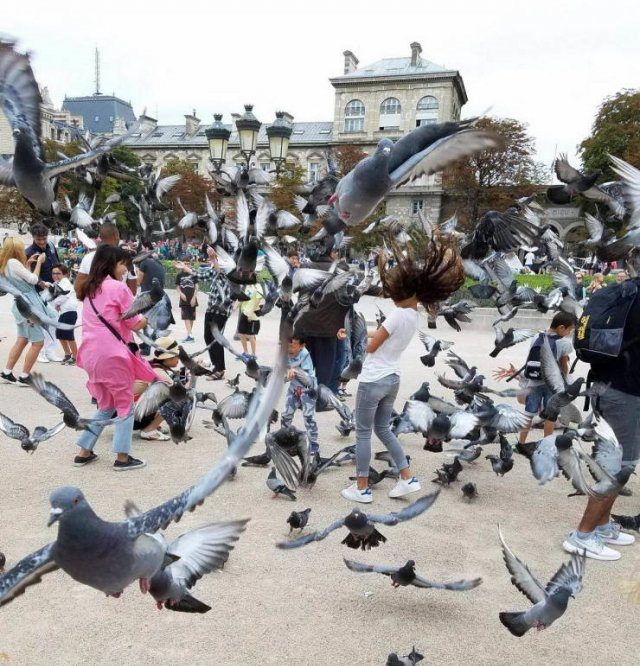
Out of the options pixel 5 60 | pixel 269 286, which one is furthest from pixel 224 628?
pixel 269 286

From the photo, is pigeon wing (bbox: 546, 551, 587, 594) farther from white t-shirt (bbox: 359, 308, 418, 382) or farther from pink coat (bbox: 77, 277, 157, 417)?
pink coat (bbox: 77, 277, 157, 417)

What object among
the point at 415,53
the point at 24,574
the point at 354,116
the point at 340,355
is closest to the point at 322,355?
the point at 340,355

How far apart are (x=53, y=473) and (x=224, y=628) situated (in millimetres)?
2686

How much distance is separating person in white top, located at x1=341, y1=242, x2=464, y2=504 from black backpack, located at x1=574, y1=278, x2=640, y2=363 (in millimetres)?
861

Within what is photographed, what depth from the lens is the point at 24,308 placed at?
5410mm

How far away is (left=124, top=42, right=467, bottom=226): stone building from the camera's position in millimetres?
59531

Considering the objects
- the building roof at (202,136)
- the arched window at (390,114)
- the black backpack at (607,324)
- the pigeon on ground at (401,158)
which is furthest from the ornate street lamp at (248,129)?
the building roof at (202,136)

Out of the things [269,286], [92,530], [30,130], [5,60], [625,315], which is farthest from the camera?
[269,286]

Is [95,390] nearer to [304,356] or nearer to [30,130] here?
[304,356]

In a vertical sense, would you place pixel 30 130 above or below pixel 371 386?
above

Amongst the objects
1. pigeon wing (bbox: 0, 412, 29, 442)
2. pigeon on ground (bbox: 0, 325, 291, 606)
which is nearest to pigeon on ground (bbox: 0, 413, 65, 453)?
pigeon wing (bbox: 0, 412, 29, 442)

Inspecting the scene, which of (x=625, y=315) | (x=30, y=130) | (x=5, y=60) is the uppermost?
(x=5, y=60)

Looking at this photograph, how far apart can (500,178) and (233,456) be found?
48.1 m

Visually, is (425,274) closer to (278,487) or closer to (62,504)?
(278,487)
